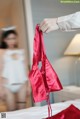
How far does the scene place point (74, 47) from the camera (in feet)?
10.6

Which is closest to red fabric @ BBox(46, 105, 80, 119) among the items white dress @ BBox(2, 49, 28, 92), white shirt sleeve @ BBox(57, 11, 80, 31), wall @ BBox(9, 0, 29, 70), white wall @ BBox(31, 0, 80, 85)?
white shirt sleeve @ BBox(57, 11, 80, 31)

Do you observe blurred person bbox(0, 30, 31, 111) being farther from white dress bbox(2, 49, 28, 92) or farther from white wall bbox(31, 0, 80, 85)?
white wall bbox(31, 0, 80, 85)

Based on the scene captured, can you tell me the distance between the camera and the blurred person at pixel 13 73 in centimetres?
295

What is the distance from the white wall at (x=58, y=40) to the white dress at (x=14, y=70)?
532mm

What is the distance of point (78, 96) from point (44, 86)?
5.53 feet

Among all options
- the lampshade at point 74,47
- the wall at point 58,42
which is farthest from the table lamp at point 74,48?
the wall at point 58,42

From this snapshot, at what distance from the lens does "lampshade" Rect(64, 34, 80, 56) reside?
3.20 metres

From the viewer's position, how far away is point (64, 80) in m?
3.48

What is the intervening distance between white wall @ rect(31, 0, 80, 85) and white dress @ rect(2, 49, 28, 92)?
53 centimetres

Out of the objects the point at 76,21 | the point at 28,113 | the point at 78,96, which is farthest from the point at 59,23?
the point at 78,96

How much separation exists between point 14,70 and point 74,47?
3.03ft

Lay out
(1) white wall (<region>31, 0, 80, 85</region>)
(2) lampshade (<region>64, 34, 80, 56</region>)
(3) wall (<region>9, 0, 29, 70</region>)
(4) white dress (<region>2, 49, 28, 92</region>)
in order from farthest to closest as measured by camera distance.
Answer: (1) white wall (<region>31, 0, 80, 85</region>), (2) lampshade (<region>64, 34, 80, 56</region>), (3) wall (<region>9, 0, 29, 70</region>), (4) white dress (<region>2, 49, 28, 92</region>)

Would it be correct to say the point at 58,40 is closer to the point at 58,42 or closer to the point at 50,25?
the point at 58,42

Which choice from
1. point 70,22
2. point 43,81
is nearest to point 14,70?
point 43,81
